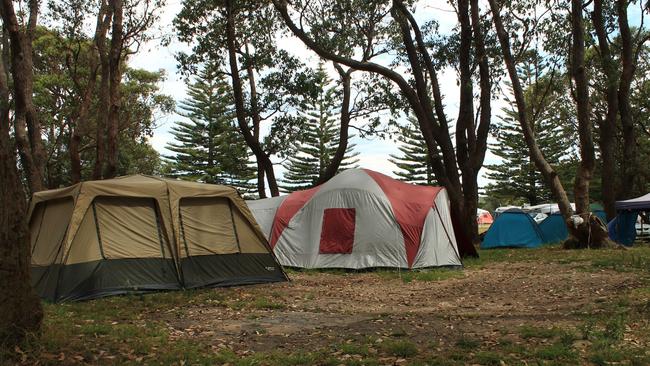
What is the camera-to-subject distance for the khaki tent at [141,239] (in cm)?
811

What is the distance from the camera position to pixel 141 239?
8.73 m

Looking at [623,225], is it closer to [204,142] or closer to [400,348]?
[400,348]

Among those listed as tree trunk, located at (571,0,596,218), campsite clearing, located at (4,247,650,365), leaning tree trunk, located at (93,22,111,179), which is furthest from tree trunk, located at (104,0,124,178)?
tree trunk, located at (571,0,596,218)

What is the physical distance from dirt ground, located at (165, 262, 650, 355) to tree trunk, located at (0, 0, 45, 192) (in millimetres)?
7200

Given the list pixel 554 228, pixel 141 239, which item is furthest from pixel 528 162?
pixel 141 239

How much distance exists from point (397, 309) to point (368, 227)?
4481mm

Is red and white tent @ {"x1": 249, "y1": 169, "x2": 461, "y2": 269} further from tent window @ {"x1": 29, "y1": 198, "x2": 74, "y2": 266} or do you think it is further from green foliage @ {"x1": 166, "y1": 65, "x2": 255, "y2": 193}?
green foliage @ {"x1": 166, "y1": 65, "x2": 255, "y2": 193}

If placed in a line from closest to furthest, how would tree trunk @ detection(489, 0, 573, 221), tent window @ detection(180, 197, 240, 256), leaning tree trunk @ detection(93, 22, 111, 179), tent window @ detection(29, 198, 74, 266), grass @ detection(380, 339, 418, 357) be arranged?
grass @ detection(380, 339, 418, 357)
tent window @ detection(29, 198, 74, 266)
tent window @ detection(180, 197, 240, 256)
leaning tree trunk @ detection(93, 22, 111, 179)
tree trunk @ detection(489, 0, 573, 221)

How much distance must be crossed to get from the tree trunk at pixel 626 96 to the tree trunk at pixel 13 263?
1513cm

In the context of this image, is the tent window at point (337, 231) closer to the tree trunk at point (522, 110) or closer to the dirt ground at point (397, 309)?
the dirt ground at point (397, 309)

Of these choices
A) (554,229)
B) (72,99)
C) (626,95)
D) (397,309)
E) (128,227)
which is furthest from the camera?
(72,99)

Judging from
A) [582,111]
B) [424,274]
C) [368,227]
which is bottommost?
[424,274]

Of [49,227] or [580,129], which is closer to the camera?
[49,227]

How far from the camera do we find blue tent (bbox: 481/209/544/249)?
19547 millimetres
